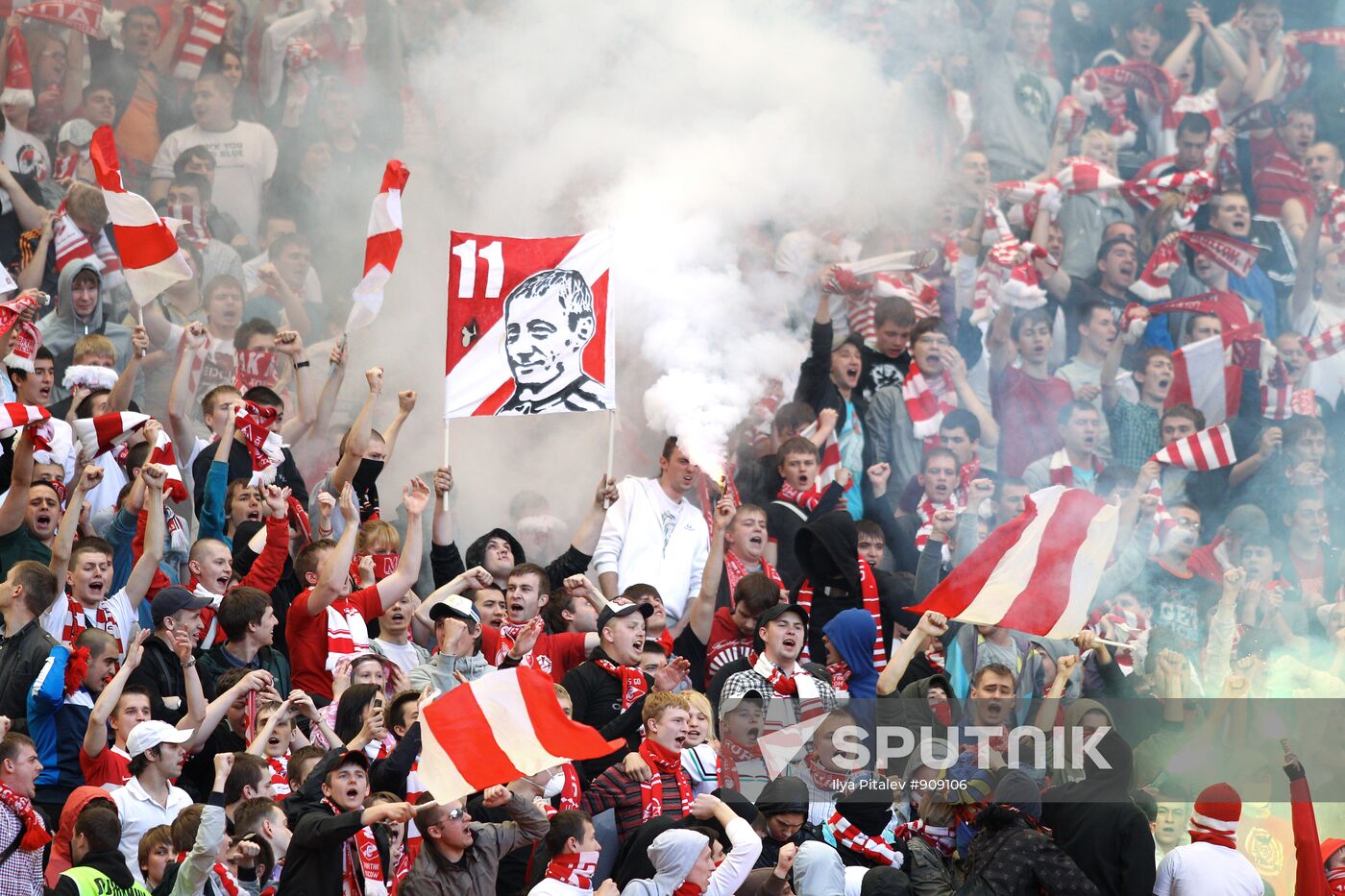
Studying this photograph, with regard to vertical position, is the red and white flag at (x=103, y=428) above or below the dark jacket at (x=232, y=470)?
above

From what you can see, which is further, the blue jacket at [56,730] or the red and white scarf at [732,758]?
the red and white scarf at [732,758]

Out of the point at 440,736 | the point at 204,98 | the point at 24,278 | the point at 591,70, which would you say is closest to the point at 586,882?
the point at 440,736

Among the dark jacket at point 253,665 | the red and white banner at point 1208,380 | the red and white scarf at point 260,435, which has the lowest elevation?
the dark jacket at point 253,665

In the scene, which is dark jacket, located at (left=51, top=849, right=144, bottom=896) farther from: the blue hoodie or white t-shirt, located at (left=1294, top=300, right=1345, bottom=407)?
white t-shirt, located at (left=1294, top=300, right=1345, bottom=407)

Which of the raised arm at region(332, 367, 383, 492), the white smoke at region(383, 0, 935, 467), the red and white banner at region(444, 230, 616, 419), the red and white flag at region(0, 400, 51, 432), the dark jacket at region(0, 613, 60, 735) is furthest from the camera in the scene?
the white smoke at region(383, 0, 935, 467)

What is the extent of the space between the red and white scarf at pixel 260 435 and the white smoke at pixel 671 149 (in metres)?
2.26

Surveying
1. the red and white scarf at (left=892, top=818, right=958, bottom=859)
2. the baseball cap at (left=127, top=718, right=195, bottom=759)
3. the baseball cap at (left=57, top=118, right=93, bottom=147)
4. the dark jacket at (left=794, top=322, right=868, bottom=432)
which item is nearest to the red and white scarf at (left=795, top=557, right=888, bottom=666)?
the dark jacket at (left=794, top=322, right=868, bottom=432)

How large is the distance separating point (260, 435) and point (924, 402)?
3.58 metres

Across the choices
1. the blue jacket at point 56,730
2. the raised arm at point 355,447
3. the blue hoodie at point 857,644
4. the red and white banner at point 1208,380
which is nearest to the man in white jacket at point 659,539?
the blue hoodie at point 857,644

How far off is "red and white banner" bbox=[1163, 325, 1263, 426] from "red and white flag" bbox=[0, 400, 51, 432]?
679cm

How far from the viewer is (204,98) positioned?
1202 centimetres

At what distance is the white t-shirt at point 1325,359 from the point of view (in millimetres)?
13508

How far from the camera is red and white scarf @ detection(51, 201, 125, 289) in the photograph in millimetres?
10383

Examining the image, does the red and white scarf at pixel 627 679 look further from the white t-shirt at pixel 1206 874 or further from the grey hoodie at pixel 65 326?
the grey hoodie at pixel 65 326
